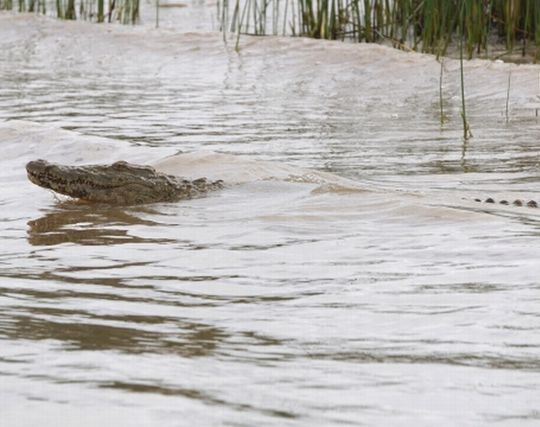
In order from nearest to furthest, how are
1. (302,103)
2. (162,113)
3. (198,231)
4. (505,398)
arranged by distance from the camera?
(505,398) → (198,231) → (162,113) → (302,103)

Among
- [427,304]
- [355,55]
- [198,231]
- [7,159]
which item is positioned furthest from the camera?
[355,55]

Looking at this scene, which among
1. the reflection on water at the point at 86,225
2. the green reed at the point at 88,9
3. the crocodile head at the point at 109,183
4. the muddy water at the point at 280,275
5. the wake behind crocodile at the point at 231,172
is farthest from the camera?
the green reed at the point at 88,9

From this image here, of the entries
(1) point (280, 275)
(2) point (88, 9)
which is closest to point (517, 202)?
(1) point (280, 275)

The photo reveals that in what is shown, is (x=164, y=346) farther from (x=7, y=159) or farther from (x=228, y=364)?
(x=7, y=159)

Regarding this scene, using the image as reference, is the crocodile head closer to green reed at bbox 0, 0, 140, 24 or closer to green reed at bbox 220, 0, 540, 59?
green reed at bbox 220, 0, 540, 59

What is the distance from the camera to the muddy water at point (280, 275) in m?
2.86

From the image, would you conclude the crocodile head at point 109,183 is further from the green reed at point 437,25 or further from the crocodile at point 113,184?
the green reed at point 437,25

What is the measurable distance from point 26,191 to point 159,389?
378 centimetres

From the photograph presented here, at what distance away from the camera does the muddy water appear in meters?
2.86

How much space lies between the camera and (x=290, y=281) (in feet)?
13.6

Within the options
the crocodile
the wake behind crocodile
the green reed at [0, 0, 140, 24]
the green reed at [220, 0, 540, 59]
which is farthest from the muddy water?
the green reed at [0, 0, 140, 24]

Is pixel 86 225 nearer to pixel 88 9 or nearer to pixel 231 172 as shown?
pixel 231 172

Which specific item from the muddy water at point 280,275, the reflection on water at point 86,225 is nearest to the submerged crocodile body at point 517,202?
the muddy water at point 280,275

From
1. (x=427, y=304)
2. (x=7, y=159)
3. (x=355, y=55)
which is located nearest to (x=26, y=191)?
(x=7, y=159)
